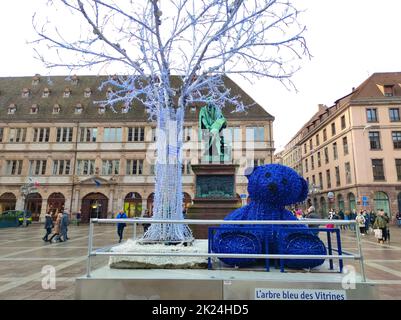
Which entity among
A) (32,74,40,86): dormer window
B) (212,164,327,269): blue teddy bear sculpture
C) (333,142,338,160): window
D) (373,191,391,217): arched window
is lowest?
(212,164,327,269): blue teddy bear sculpture

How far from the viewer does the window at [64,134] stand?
3684 cm

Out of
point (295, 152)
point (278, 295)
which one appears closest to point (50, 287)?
Answer: point (278, 295)

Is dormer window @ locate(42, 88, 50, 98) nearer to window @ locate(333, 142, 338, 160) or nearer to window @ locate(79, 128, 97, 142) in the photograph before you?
window @ locate(79, 128, 97, 142)

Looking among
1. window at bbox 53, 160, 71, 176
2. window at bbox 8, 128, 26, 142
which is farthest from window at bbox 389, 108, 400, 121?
window at bbox 8, 128, 26, 142

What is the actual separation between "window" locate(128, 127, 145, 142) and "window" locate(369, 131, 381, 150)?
27.5 meters

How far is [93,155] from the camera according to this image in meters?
36.2

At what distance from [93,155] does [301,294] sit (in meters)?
35.8

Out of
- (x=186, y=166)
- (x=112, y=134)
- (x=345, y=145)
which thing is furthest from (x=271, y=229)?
(x=345, y=145)

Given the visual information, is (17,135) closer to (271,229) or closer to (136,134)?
(136,134)

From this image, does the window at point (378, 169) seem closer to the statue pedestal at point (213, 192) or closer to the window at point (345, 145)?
the window at point (345, 145)

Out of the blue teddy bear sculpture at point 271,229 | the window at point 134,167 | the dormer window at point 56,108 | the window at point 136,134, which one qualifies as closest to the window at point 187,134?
the window at point 136,134

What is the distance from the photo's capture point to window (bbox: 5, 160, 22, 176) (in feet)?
119

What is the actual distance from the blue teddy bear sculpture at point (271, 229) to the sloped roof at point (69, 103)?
30.4 m
